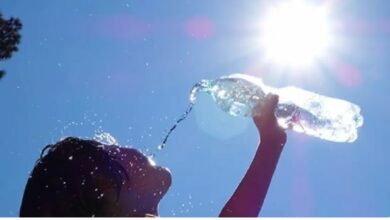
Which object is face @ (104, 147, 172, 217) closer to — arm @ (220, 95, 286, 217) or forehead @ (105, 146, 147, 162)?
forehead @ (105, 146, 147, 162)

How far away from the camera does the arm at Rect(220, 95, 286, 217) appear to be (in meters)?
3.09

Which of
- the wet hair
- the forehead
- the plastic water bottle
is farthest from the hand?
the wet hair

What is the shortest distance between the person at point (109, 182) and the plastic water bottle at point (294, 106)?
580 millimetres

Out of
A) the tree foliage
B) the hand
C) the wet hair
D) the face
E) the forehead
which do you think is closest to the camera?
the wet hair

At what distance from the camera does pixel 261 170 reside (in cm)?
319

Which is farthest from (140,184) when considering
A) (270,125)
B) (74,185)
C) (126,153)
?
(270,125)

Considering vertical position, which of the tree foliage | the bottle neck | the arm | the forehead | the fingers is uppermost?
the tree foliage

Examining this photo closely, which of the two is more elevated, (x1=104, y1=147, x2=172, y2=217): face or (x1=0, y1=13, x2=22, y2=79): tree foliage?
(x1=0, y1=13, x2=22, y2=79): tree foliage

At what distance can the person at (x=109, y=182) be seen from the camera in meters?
2.64

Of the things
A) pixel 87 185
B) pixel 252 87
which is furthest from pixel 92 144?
pixel 252 87

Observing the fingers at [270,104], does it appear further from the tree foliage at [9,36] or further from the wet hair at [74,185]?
the tree foliage at [9,36]

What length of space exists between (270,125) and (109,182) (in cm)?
114

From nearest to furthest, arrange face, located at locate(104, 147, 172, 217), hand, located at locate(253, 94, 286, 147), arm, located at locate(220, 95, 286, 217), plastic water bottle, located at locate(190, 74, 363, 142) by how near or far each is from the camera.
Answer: face, located at locate(104, 147, 172, 217) < arm, located at locate(220, 95, 286, 217) < hand, located at locate(253, 94, 286, 147) < plastic water bottle, located at locate(190, 74, 363, 142)

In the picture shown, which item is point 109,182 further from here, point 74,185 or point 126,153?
point 126,153
